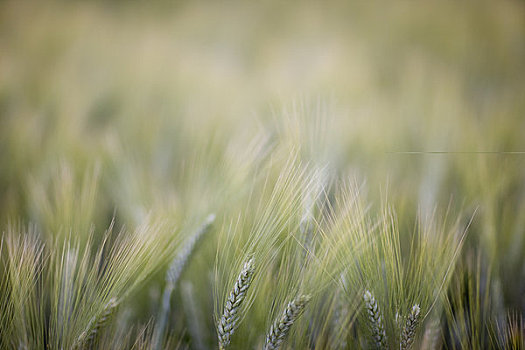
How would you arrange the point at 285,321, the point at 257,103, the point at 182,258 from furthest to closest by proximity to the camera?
the point at 257,103, the point at 182,258, the point at 285,321

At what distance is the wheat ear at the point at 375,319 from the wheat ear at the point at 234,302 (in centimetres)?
11

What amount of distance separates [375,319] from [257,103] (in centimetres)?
47

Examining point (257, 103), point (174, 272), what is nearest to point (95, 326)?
point (174, 272)

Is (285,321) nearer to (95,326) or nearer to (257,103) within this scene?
(95,326)

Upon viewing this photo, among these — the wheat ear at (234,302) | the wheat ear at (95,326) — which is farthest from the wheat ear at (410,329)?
the wheat ear at (95,326)

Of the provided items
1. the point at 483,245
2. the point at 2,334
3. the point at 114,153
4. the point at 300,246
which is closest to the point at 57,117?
the point at 114,153

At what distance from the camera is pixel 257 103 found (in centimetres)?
65

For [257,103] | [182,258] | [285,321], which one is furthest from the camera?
[257,103]

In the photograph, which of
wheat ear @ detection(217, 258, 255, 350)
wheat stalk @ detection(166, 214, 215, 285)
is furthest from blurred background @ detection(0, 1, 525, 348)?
wheat ear @ detection(217, 258, 255, 350)

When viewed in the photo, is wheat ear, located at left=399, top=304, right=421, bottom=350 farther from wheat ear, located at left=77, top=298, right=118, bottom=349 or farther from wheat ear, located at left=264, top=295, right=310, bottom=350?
wheat ear, located at left=77, top=298, right=118, bottom=349

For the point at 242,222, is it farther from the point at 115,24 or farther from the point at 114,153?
the point at 115,24

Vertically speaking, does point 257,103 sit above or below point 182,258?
above

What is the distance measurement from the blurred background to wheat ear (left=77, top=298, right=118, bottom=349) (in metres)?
0.13

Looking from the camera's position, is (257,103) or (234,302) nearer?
(234,302)
